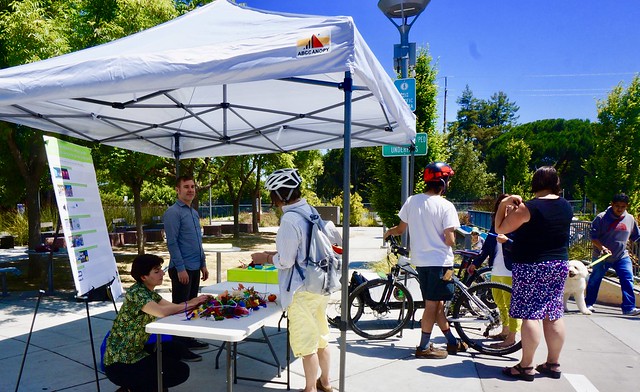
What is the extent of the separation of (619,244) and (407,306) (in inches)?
143

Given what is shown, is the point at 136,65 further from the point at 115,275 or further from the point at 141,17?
the point at 141,17

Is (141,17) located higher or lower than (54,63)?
higher

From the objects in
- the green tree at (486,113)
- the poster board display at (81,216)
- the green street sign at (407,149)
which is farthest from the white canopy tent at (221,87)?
the green tree at (486,113)

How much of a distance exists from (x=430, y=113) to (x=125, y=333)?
8793mm

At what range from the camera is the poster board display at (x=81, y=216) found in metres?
3.65

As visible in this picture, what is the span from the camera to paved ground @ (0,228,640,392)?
3961 mm

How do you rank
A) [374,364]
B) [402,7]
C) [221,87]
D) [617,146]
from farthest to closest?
[617,146]
[402,7]
[221,87]
[374,364]

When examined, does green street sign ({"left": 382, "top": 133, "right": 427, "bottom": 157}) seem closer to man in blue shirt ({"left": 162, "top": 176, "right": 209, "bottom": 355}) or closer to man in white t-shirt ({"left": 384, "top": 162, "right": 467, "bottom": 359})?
man in white t-shirt ({"left": 384, "top": 162, "right": 467, "bottom": 359})

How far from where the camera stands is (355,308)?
19.0 ft

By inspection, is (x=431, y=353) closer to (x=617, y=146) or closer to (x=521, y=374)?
(x=521, y=374)

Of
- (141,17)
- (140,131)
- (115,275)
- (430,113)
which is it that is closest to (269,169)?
(430,113)

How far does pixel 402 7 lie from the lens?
717 centimetres

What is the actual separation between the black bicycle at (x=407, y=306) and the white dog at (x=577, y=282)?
1666 millimetres

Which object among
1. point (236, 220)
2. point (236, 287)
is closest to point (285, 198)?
point (236, 287)
